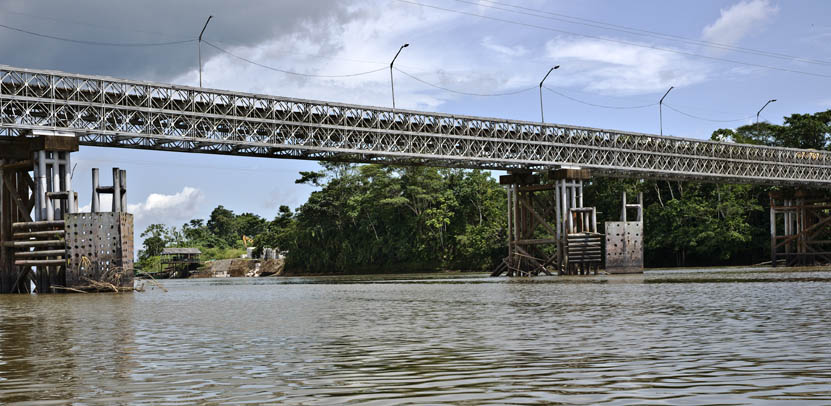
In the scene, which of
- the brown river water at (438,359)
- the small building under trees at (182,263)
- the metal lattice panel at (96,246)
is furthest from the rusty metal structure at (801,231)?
the small building under trees at (182,263)

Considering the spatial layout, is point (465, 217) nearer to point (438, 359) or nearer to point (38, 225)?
point (38, 225)

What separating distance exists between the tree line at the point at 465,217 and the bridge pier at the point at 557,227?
25.5 metres

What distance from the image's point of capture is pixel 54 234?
135 feet

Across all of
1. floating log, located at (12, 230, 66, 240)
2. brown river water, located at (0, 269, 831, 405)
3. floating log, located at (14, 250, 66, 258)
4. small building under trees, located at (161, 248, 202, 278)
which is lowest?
small building under trees, located at (161, 248, 202, 278)

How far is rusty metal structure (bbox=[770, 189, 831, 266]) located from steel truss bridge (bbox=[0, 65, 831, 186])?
9.75ft

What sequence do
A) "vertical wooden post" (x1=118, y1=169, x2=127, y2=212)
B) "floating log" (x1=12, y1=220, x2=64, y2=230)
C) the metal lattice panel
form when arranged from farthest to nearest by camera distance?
1. "vertical wooden post" (x1=118, y1=169, x2=127, y2=212)
2. "floating log" (x1=12, y1=220, x2=64, y2=230)
3. the metal lattice panel

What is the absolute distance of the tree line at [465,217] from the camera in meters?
88.8

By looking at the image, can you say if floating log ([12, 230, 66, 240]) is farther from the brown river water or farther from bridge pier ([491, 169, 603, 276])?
bridge pier ([491, 169, 603, 276])

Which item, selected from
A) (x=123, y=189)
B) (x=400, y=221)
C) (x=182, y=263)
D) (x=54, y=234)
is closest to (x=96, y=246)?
(x=54, y=234)

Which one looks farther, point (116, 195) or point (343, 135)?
point (343, 135)

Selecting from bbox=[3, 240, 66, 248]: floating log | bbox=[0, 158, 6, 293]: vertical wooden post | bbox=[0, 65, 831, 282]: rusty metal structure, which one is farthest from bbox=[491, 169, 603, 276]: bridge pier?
bbox=[0, 158, 6, 293]: vertical wooden post

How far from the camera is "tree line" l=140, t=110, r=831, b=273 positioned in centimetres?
8881

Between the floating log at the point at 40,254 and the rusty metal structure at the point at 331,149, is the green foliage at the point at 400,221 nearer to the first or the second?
the rusty metal structure at the point at 331,149

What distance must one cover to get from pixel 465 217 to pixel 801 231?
3883cm
